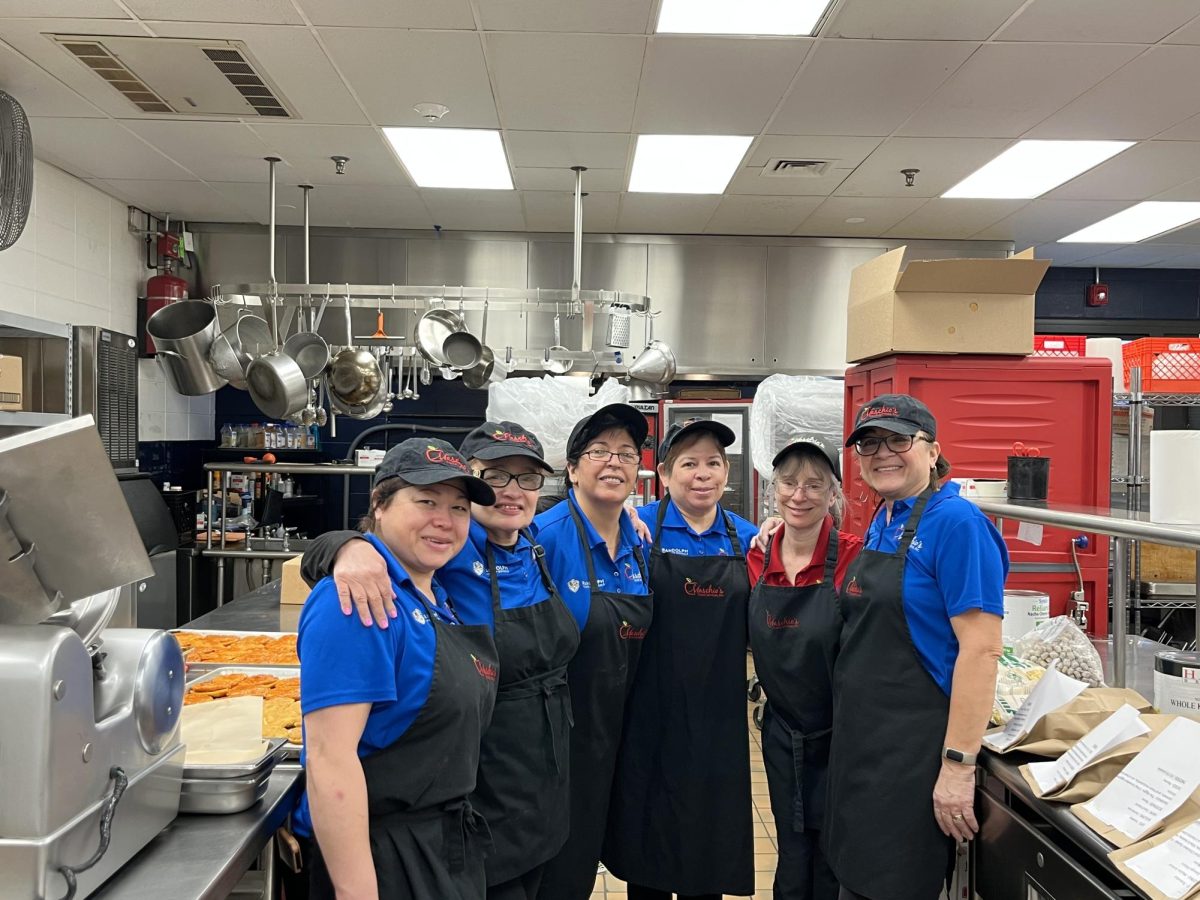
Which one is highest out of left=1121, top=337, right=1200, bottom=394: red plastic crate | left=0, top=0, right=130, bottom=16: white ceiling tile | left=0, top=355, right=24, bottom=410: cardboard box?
left=0, top=0, right=130, bottom=16: white ceiling tile

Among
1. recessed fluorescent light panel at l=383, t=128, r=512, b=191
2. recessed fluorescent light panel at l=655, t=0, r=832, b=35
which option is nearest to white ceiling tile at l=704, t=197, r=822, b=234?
recessed fluorescent light panel at l=383, t=128, r=512, b=191

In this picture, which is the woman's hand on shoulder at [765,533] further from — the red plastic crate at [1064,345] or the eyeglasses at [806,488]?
the red plastic crate at [1064,345]

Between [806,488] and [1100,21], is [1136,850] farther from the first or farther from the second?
[1100,21]

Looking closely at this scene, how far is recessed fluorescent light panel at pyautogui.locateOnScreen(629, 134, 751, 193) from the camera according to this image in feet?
15.2

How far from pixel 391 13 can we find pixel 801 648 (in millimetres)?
2767

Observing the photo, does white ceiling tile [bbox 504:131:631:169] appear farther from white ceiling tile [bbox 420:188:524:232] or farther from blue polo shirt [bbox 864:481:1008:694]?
blue polo shirt [bbox 864:481:1008:694]

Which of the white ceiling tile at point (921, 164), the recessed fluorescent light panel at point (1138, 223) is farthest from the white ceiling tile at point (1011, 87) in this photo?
the recessed fluorescent light panel at point (1138, 223)

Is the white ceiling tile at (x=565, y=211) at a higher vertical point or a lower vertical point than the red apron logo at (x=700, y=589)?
higher

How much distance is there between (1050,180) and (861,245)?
5.37ft

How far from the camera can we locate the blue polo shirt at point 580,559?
2.31 metres

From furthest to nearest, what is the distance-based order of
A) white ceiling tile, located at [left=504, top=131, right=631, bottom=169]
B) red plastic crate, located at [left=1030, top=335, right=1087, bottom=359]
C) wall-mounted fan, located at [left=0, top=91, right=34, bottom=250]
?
white ceiling tile, located at [left=504, top=131, right=631, bottom=169]
red plastic crate, located at [left=1030, top=335, right=1087, bottom=359]
wall-mounted fan, located at [left=0, top=91, right=34, bottom=250]

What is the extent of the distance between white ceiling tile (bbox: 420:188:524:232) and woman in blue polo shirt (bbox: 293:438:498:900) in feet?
13.7

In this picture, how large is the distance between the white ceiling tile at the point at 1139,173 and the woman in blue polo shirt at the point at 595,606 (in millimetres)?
3897

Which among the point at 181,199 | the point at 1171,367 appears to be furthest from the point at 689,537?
the point at 181,199
